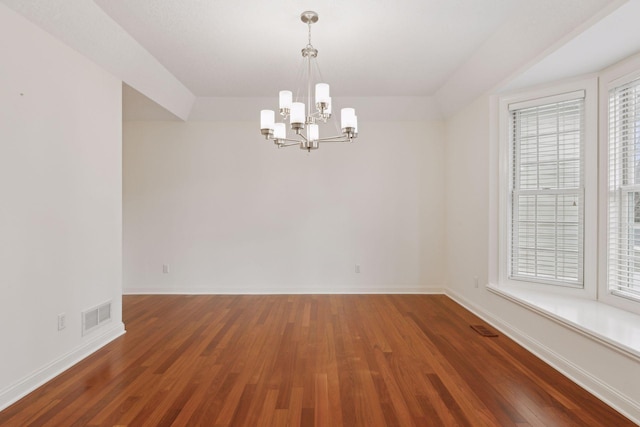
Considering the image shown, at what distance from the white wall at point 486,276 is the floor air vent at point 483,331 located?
13 cm

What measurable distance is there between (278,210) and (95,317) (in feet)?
8.52

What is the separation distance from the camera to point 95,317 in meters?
2.86

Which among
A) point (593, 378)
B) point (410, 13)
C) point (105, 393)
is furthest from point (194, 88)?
point (593, 378)

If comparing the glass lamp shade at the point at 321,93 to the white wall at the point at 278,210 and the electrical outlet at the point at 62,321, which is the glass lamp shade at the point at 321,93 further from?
the electrical outlet at the point at 62,321

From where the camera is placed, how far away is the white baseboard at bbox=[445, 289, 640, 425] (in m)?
1.92

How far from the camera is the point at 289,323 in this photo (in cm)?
351

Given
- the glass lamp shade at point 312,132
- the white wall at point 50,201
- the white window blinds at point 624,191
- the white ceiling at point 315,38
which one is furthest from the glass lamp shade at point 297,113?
the white window blinds at point 624,191

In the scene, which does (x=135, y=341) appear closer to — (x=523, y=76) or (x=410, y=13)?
(x=410, y=13)

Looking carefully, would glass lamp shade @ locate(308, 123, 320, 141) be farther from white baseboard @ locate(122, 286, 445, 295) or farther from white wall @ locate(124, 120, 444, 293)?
white baseboard @ locate(122, 286, 445, 295)

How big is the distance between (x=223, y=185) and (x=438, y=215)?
330 centimetres

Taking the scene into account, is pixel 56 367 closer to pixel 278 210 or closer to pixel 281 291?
pixel 281 291

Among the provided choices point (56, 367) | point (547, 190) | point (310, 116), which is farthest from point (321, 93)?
point (56, 367)

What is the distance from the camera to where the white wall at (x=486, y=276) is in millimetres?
2033

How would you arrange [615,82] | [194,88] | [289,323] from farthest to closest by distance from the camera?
[194,88], [289,323], [615,82]
